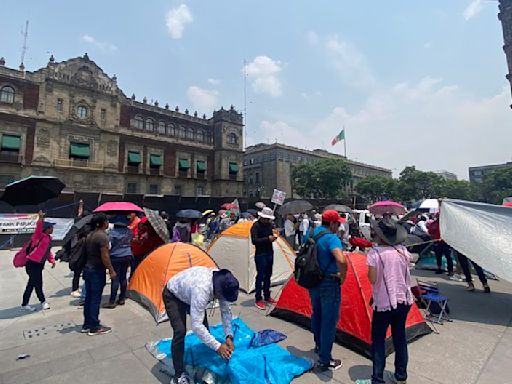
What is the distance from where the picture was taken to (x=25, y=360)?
12.4ft

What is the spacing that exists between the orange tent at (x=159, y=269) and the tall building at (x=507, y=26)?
3786 cm

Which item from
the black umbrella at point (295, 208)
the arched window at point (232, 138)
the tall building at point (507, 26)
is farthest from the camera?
the arched window at point (232, 138)

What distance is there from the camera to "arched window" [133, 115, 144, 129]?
3475cm

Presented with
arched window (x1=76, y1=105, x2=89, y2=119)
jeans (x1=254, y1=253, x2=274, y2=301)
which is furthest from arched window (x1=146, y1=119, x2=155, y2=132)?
jeans (x1=254, y1=253, x2=274, y2=301)

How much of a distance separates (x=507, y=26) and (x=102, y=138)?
146 ft

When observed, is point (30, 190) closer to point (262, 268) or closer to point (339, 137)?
point (262, 268)

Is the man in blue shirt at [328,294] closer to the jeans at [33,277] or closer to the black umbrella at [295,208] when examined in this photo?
the jeans at [33,277]

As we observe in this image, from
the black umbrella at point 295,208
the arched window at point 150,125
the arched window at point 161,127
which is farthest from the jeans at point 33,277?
the arched window at point 161,127

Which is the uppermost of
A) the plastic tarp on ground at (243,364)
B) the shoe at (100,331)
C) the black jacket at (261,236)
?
the black jacket at (261,236)

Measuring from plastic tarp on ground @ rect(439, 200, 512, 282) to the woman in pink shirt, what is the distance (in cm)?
354

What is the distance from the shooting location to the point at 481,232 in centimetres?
584

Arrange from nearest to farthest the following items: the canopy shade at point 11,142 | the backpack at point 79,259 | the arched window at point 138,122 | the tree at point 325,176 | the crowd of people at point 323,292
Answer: the crowd of people at point 323,292 < the backpack at point 79,259 < the canopy shade at point 11,142 < the arched window at point 138,122 < the tree at point 325,176

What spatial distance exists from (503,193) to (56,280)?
67.5 m

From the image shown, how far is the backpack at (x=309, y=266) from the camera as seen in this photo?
348cm
